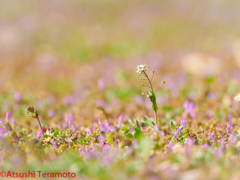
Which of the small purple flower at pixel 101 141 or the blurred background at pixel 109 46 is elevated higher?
the blurred background at pixel 109 46

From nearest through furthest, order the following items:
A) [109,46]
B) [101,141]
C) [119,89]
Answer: [101,141] → [119,89] → [109,46]

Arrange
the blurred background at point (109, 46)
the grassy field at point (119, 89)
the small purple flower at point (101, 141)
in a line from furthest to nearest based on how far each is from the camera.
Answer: the blurred background at point (109, 46) < the small purple flower at point (101, 141) < the grassy field at point (119, 89)

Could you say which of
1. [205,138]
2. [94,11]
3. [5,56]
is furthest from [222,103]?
[94,11]

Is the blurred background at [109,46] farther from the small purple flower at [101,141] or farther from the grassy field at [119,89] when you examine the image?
the small purple flower at [101,141]

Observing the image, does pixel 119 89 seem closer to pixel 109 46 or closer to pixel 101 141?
pixel 101 141

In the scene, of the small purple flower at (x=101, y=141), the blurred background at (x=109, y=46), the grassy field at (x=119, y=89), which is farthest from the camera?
the blurred background at (x=109, y=46)

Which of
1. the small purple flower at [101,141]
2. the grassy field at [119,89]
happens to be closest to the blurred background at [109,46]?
the grassy field at [119,89]

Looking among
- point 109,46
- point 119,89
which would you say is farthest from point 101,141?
point 109,46

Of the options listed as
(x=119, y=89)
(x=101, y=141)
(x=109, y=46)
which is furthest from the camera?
(x=109, y=46)
